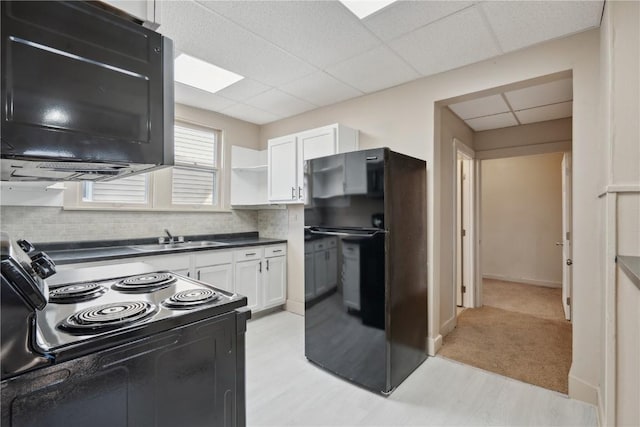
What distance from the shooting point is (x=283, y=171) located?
3605mm

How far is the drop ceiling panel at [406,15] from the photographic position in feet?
6.16

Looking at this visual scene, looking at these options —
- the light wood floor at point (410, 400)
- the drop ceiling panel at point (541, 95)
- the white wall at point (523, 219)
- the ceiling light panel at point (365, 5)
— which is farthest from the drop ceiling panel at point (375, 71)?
the white wall at point (523, 219)

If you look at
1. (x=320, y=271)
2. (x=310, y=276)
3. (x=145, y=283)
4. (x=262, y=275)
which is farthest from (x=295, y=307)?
(x=145, y=283)

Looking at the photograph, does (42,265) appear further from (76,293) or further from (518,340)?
(518,340)

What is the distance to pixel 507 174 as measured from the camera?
594 cm

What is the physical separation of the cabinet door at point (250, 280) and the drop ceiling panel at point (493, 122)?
3080 millimetres

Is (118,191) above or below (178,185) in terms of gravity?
below

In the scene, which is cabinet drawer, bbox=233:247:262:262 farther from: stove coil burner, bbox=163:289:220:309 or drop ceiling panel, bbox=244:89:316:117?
stove coil burner, bbox=163:289:220:309

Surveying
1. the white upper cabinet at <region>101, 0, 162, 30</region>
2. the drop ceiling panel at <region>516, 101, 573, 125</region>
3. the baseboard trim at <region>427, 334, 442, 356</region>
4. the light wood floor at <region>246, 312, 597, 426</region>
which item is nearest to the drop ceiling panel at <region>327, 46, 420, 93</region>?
the drop ceiling panel at <region>516, 101, 573, 125</region>

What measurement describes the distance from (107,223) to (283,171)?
187 cm

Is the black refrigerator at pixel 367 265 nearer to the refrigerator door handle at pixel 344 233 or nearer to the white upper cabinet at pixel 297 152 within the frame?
the refrigerator door handle at pixel 344 233

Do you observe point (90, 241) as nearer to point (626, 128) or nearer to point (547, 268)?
point (626, 128)

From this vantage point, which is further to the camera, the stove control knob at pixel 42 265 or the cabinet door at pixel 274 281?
the cabinet door at pixel 274 281

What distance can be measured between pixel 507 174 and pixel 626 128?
4.74 meters
